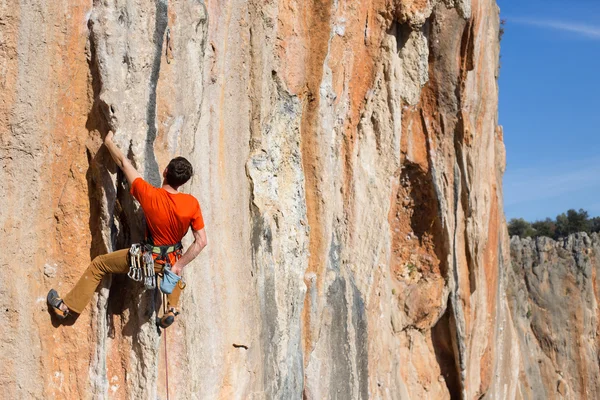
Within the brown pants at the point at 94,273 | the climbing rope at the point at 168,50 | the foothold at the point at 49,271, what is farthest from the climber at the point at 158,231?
the climbing rope at the point at 168,50

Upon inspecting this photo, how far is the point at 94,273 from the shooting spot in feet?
16.7

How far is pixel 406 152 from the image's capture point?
9773 mm

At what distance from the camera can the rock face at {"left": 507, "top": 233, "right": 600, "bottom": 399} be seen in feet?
63.2

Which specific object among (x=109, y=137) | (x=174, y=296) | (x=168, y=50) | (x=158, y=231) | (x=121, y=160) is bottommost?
(x=174, y=296)

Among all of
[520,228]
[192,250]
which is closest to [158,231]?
[192,250]

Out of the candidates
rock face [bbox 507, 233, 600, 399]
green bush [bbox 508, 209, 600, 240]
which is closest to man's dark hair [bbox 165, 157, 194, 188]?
rock face [bbox 507, 233, 600, 399]

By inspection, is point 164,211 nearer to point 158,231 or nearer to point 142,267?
point 158,231

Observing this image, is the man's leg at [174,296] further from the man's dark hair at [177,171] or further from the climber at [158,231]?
the man's dark hair at [177,171]

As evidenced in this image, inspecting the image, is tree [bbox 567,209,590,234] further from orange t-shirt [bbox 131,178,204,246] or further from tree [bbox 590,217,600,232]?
orange t-shirt [bbox 131,178,204,246]

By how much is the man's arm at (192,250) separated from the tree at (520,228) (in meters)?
47.2

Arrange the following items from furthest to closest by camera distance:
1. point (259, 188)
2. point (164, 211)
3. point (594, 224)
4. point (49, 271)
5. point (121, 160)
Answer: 1. point (594, 224)
2. point (259, 188)
3. point (49, 271)
4. point (121, 160)
5. point (164, 211)

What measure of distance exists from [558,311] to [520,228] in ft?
109

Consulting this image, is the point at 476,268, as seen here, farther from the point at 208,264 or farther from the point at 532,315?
the point at 532,315

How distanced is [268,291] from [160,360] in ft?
5.00
